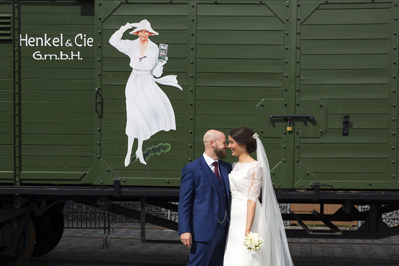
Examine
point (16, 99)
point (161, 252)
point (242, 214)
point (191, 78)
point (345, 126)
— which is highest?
point (191, 78)

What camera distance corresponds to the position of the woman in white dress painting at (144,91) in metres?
6.40

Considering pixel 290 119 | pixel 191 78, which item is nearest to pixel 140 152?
→ pixel 191 78

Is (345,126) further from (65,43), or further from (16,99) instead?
(16,99)

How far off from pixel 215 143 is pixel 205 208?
57 cm

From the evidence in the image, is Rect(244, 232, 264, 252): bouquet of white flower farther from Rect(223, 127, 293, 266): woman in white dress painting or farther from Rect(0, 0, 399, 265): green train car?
Rect(0, 0, 399, 265): green train car

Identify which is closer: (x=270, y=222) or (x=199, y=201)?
(x=199, y=201)

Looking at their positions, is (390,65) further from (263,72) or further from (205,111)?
(205,111)

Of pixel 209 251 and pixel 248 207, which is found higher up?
pixel 248 207

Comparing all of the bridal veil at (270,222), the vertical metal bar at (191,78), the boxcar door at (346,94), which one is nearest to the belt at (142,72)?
the vertical metal bar at (191,78)

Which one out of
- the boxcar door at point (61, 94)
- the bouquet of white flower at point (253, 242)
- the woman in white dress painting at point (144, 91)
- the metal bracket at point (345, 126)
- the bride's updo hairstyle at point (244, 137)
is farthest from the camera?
the boxcar door at point (61, 94)

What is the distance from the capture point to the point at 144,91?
641 cm

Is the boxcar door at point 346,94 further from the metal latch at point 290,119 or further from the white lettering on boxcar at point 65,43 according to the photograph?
the white lettering on boxcar at point 65,43

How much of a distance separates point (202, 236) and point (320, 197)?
6.46 ft

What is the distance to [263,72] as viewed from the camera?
636 centimetres
